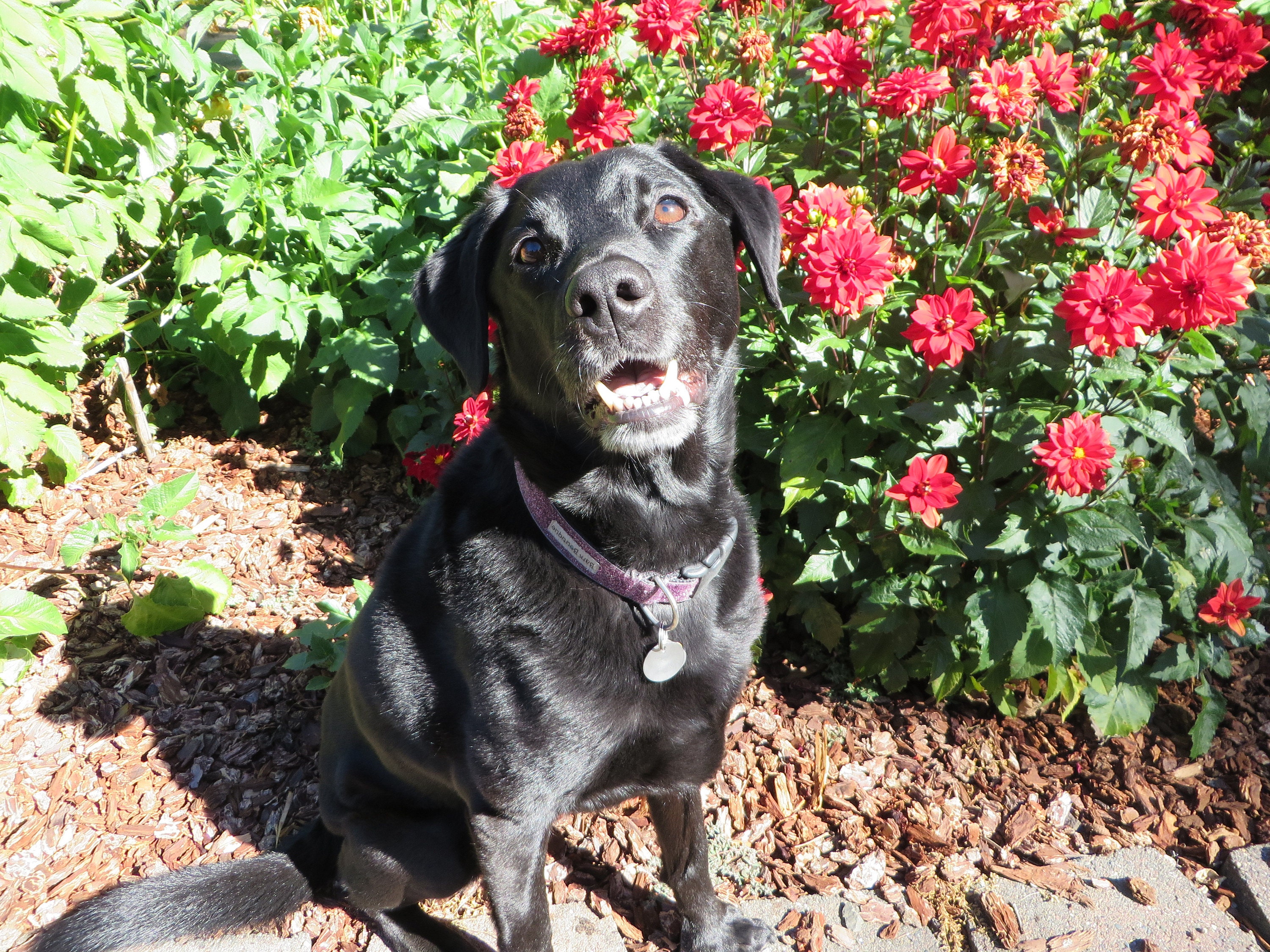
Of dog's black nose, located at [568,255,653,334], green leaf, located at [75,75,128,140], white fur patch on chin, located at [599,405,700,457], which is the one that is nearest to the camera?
dog's black nose, located at [568,255,653,334]

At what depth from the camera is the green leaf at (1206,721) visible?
281 centimetres

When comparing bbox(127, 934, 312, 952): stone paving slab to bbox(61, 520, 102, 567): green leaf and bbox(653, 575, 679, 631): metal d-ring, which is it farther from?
bbox(653, 575, 679, 631): metal d-ring

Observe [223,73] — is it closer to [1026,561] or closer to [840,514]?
[840,514]

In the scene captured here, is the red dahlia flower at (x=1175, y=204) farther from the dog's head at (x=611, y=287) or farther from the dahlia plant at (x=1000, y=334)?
the dog's head at (x=611, y=287)

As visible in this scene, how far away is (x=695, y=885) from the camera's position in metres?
2.44

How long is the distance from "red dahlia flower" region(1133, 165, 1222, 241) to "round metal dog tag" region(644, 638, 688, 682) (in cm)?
153

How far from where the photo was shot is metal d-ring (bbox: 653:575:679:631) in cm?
203

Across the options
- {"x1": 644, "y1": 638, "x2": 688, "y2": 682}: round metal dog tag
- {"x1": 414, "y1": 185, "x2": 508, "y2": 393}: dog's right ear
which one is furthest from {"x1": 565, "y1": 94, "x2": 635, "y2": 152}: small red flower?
{"x1": 644, "y1": 638, "x2": 688, "y2": 682}: round metal dog tag

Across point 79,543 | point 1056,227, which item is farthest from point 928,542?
point 79,543

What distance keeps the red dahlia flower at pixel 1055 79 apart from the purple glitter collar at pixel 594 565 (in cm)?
162

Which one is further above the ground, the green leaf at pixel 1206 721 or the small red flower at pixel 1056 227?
the small red flower at pixel 1056 227

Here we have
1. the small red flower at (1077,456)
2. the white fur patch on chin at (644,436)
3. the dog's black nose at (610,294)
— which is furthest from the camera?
the small red flower at (1077,456)

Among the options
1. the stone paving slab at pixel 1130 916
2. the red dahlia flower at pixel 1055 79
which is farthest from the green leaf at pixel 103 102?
the stone paving slab at pixel 1130 916

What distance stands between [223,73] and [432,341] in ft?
4.47
